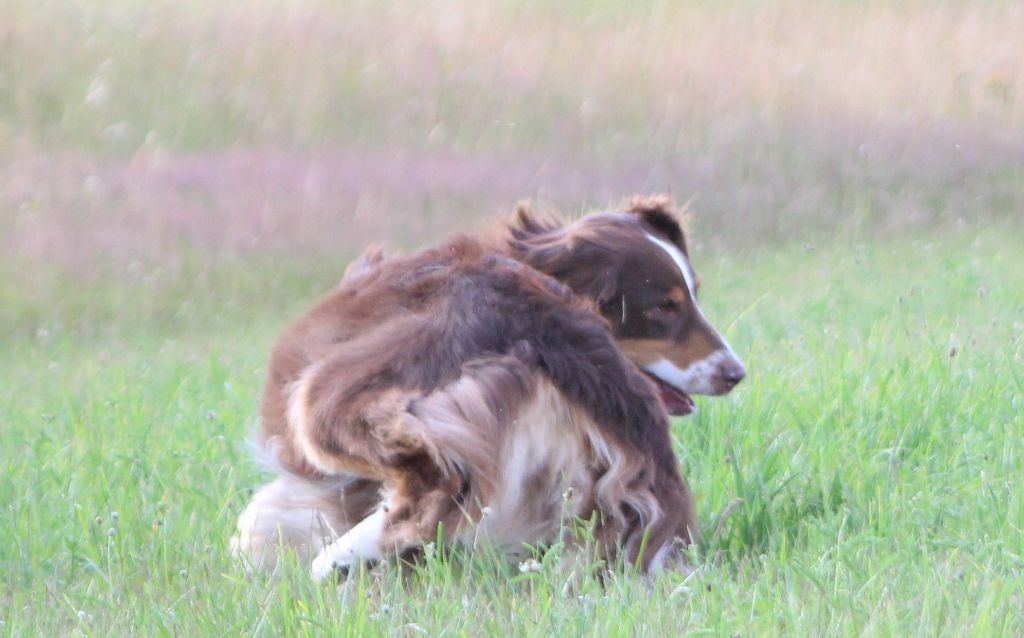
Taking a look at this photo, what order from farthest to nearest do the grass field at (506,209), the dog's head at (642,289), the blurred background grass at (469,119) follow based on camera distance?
the blurred background grass at (469,119) < the dog's head at (642,289) < the grass field at (506,209)

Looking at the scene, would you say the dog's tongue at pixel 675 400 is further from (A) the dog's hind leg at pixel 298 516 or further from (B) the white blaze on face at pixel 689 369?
(A) the dog's hind leg at pixel 298 516

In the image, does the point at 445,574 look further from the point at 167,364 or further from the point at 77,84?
the point at 77,84

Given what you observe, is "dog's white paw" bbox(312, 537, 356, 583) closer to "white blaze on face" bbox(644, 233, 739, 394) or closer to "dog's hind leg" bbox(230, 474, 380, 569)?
"dog's hind leg" bbox(230, 474, 380, 569)

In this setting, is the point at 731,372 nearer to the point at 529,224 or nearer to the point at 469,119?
the point at 529,224

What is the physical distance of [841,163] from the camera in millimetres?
12055

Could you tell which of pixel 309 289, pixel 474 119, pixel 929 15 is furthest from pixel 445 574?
pixel 929 15

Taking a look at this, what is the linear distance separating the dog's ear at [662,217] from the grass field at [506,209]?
68cm

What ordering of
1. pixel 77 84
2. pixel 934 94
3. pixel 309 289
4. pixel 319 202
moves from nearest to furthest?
pixel 309 289 < pixel 319 202 < pixel 77 84 < pixel 934 94

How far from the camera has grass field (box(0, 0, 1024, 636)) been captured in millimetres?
3092

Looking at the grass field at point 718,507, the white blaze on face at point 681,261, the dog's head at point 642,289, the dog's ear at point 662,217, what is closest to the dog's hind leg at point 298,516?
the grass field at point 718,507

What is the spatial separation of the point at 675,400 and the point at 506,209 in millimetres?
1213

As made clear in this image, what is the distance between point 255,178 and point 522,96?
287 centimetres

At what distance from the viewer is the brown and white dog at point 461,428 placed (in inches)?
125

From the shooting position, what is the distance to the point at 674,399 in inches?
166
